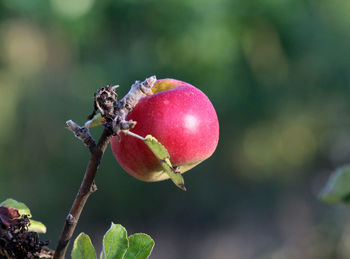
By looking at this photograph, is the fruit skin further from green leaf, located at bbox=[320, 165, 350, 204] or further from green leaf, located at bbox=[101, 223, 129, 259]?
green leaf, located at bbox=[320, 165, 350, 204]

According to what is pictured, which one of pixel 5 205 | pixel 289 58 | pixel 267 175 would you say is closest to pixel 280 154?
pixel 267 175

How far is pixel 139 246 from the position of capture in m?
0.41

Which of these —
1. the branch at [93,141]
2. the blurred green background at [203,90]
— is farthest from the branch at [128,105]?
the blurred green background at [203,90]

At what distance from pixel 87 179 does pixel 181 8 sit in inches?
161

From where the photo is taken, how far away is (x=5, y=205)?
0.43m

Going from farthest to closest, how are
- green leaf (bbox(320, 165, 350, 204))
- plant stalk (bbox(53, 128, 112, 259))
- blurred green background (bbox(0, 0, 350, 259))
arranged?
blurred green background (bbox(0, 0, 350, 259))
green leaf (bbox(320, 165, 350, 204))
plant stalk (bbox(53, 128, 112, 259))

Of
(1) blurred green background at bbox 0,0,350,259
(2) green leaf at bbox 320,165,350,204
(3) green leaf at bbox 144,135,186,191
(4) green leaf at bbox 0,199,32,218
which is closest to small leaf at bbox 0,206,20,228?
(4) green leaf at bbox 0,199,32,218

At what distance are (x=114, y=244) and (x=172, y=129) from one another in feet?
0.39

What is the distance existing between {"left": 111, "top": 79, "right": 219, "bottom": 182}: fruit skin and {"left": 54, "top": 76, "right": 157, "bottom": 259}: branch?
64 mm

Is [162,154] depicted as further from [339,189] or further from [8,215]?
[339,189]

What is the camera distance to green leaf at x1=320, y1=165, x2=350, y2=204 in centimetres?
61

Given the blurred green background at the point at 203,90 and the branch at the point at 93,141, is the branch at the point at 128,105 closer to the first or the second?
the branch at the point at 93,141

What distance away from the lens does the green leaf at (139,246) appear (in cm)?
40

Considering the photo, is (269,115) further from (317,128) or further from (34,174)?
(34,174)
